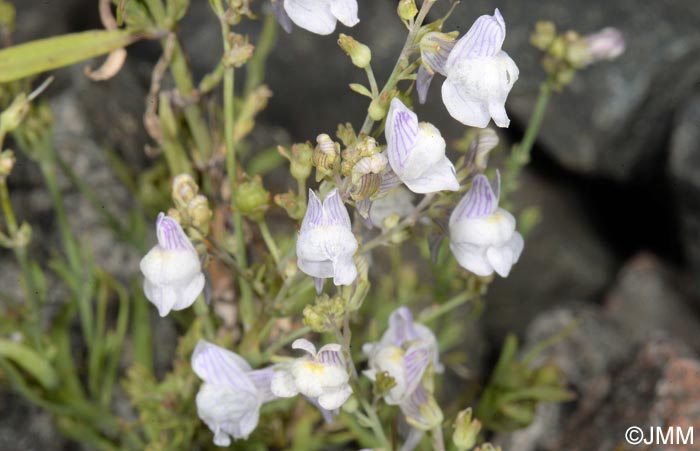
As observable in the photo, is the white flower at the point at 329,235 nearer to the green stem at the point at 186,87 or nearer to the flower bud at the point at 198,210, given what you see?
the flower bud at the point at 198,210

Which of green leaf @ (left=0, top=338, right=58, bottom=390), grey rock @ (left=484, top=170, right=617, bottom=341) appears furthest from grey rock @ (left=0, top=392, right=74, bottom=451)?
grey rock @ (left=484, top=170, right=617, bottom=341)

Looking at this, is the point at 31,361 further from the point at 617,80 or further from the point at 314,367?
the point at 617,80

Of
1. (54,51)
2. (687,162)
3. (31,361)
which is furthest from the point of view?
(687,162)

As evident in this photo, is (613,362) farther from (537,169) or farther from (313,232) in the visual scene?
(313,232)

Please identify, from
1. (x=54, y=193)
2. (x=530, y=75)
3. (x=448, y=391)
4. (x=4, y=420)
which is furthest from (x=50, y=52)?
(x=530, y=75)

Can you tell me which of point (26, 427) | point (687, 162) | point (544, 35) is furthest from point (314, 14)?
point (687, 162)

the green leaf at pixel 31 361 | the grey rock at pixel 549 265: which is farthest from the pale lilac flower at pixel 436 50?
the grey rock at pixel 549 265
